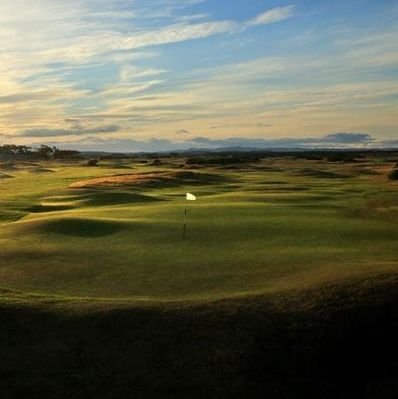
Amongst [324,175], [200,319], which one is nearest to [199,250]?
[200,319]

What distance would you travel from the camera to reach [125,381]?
11000 millimetres

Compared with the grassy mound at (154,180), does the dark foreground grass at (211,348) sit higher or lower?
lower

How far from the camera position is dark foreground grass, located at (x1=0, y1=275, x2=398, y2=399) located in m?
11.0

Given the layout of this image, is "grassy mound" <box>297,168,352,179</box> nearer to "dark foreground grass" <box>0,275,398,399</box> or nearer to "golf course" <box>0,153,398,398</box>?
"golf course" <box>0,153,398,398</box>

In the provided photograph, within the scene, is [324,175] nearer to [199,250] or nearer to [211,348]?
[199,250]

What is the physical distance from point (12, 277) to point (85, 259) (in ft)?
8.53

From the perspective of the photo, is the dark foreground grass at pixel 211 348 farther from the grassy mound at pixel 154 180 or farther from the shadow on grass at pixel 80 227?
the grassy mound at pixel 154 180

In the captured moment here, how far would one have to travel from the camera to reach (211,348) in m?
11.7

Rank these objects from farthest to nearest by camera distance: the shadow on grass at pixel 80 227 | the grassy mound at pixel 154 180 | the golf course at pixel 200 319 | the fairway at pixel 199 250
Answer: the grassy mound at pixel 154 180, the shadow on grass at pixel 80 227, the fairway at pixel 199 250, the golf course at pixel 200 319

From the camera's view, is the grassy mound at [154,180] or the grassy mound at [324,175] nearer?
the grassy mound at [154,180]

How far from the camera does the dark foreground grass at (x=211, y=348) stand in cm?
1099

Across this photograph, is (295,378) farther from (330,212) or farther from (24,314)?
(330,212)

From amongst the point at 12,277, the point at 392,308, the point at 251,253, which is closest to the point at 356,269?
the point at 392,308

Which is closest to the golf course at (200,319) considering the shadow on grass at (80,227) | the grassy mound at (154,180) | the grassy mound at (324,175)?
the shadow on grass at (80,227)
